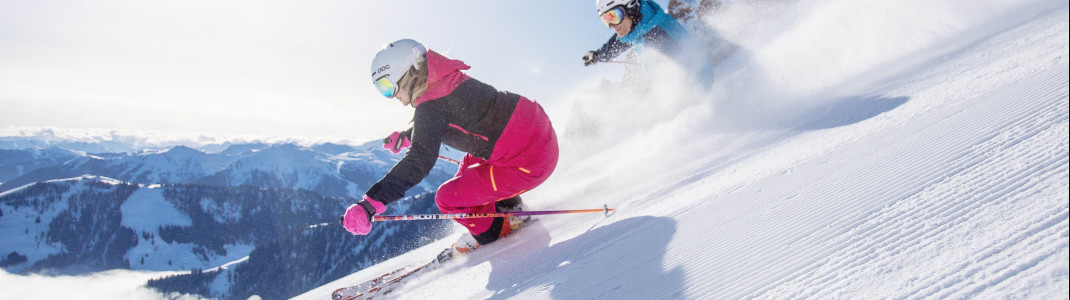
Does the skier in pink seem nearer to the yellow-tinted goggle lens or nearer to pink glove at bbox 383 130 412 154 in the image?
the yellow-tinted goggle lens

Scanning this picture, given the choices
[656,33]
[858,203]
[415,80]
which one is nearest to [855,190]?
[858,203]

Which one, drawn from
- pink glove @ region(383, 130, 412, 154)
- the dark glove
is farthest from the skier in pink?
the dark glove

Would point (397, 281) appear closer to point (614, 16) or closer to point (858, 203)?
point (858, 203)

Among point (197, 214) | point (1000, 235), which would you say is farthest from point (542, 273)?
point (197, 214)

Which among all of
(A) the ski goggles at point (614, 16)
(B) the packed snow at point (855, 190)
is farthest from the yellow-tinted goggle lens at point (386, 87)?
(A) the ski goggles at point (614, 16)

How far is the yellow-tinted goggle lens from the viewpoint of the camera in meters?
4.05

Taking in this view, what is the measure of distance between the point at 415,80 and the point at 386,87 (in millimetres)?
283

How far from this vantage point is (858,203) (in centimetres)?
236

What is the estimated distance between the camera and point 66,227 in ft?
591

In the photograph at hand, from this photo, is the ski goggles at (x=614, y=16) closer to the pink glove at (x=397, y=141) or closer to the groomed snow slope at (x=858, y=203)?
the groomed snow slope at (x=858, y=203)

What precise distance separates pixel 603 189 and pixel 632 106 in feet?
23.9

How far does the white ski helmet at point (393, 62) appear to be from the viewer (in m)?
4.01

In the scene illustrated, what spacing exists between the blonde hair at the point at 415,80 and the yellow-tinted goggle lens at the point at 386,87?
8cm

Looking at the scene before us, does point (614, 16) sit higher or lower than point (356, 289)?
higher
